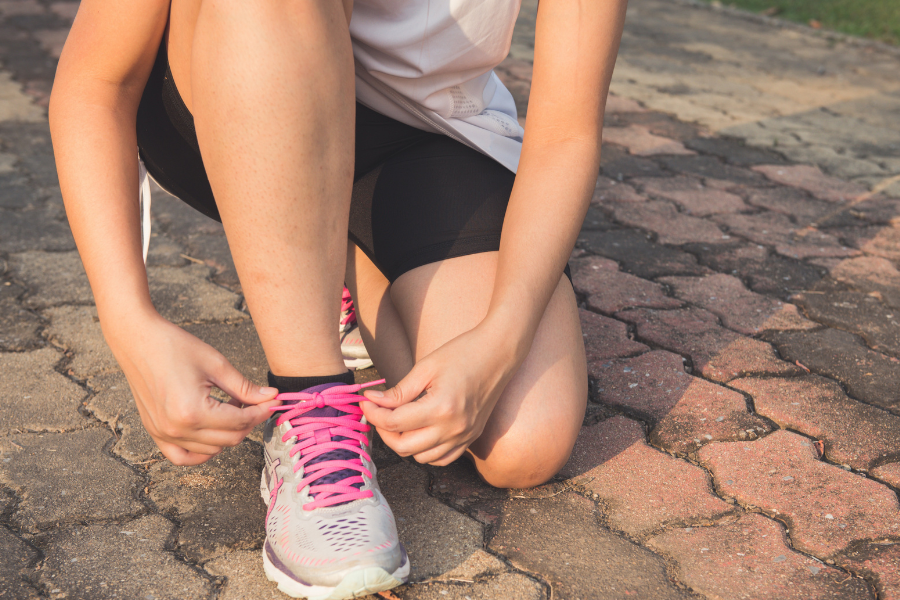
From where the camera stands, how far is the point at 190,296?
192cm

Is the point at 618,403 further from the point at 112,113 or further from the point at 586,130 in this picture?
the point at 112,113

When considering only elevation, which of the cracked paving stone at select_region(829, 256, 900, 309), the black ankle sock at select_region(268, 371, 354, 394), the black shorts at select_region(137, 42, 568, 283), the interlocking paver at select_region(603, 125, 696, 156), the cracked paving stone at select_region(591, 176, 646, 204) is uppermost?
the black shorts at select_region(137, 42, 568, 283)

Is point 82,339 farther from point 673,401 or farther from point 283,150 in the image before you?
point 673,401

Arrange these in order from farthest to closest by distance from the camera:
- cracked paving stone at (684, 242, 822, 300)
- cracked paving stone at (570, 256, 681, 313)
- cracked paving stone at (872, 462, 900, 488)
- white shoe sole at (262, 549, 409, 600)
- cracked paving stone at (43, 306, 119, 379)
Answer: cracked paving stone at (684, 242, 822, 300) < cracked paving stone at (570, 256, 681, 313) < cracked paving stone at (43, 306, 119, 379) < cracked paving stone at (872, 462, 900, 488) < white shoe sole at (262, 549, 409, 600)

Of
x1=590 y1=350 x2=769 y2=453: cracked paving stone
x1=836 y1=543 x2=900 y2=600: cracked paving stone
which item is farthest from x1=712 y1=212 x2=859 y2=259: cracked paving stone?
x1=836 y1=543 x2=900 y2=600: cracked paving stone

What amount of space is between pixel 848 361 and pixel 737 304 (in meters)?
0.31

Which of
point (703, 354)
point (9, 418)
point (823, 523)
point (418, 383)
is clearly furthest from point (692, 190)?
point (9, 418)

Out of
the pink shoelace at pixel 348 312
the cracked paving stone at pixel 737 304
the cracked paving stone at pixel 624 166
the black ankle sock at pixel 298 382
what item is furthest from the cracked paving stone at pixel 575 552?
the cracked paving stone at pixel 624 166

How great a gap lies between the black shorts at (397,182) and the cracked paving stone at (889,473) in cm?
73

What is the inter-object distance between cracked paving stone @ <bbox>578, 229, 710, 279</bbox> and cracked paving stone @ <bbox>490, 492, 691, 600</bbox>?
1.00m

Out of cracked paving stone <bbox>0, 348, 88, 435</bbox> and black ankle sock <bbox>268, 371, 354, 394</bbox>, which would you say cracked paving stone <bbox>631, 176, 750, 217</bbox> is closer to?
black ankle sock <bbox>268, 371, 354, 394</bbox>

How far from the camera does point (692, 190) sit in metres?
2.74

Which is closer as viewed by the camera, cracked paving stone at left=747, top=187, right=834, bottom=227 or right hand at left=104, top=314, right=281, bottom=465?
right hand at left=104, top=314, right=281, bottom=465

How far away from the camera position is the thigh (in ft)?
4.03
